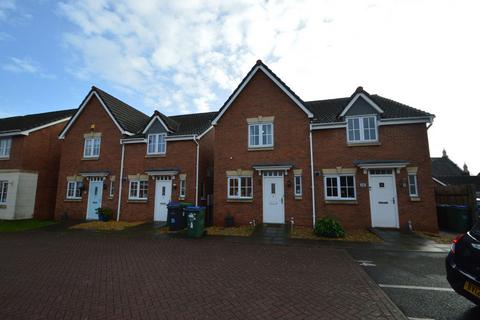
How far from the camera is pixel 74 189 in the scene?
18.1 metres

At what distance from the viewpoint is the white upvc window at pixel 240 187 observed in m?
14.2

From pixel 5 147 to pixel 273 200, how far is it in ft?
72.4

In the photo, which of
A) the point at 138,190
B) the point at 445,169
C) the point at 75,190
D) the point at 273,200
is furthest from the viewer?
the point at 445,169

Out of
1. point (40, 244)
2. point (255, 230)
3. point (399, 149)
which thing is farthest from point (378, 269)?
point (40, 244)

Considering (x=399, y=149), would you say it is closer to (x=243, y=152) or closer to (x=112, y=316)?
(x=243, y=152)

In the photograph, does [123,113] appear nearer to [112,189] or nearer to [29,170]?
[112,189]

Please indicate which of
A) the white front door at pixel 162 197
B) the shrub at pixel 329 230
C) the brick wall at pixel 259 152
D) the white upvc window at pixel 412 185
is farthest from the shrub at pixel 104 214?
the white upvc window at pixel 412 185

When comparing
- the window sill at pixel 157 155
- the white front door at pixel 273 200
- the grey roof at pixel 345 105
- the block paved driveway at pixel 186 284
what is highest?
the grey roof at pixel 345 105

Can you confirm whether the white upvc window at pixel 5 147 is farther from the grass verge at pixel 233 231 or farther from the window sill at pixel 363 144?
the window sill at pixel 363 144

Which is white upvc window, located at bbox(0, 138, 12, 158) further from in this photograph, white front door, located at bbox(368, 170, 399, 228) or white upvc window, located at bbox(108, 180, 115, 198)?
white front door, located at bbox(368, 170, 399, 228)

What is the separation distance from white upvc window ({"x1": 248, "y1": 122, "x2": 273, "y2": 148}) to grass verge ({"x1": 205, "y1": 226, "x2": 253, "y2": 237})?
482 cm

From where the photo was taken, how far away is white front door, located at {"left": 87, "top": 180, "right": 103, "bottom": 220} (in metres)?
17.2

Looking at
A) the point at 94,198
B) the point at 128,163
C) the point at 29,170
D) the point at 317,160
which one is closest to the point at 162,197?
the point at 128,163

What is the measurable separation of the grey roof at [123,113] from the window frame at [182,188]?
20.1 ft
